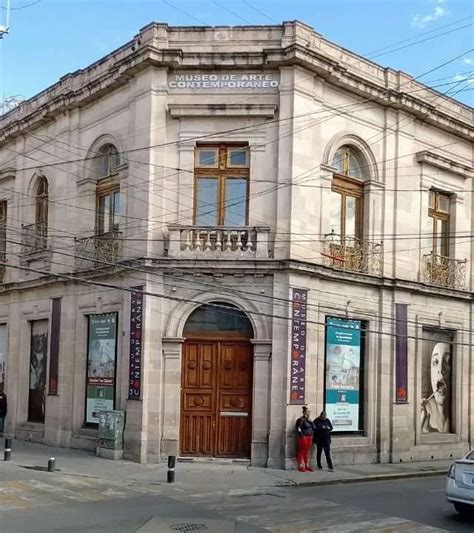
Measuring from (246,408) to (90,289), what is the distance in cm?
636

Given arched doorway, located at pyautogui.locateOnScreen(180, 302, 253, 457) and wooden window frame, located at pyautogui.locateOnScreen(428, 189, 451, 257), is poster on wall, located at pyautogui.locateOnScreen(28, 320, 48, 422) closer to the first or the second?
arched doorway, located at pyautogui.locateOnScreen(180, 302, 253, 457)

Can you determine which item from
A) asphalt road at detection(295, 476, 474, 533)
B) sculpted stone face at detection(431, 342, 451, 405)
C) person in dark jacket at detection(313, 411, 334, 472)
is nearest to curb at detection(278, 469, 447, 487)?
asphalt road at detection(295, 476, 474, 533)

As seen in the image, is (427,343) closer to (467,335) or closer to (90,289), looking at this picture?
(467,335)

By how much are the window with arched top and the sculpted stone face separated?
5346 mm

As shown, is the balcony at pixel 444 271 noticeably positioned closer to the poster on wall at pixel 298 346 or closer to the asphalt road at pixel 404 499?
the poster on wall at pixel 298 346

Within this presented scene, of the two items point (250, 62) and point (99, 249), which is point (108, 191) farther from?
point (250, 62)

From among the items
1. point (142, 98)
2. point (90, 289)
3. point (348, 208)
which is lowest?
point (90, 289)

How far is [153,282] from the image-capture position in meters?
20.5

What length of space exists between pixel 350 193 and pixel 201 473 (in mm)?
9647

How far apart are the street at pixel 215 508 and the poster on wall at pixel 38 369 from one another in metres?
7.89

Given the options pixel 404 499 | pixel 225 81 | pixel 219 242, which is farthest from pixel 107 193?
pixel 404 499

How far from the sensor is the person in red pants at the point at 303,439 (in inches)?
771

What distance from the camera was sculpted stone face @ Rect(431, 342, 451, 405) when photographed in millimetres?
25234

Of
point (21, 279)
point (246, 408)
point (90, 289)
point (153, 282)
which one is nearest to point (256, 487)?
point (246, 408)
